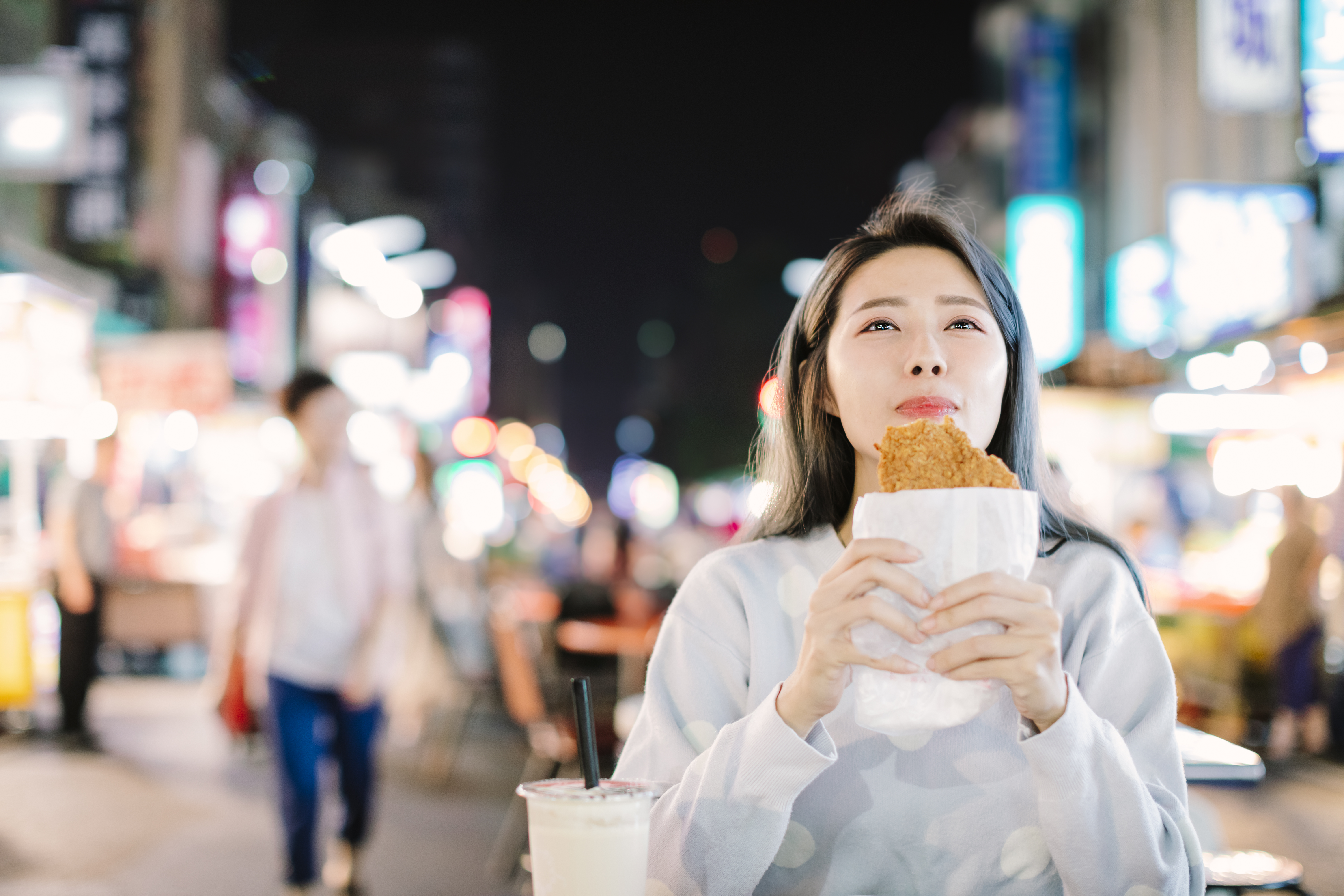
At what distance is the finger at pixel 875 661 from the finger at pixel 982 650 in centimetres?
3

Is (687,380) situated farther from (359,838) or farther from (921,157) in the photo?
(359,838)

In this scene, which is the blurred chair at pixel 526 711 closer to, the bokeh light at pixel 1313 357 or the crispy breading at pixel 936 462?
the crispy breading at pixel 936 462

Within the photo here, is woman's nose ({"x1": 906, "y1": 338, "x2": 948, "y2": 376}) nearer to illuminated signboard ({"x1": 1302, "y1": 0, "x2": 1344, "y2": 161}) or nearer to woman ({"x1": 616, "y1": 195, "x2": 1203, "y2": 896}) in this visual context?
woman ({"x1": 616, "y1": 195, "x2": 1203, "y2": 896})

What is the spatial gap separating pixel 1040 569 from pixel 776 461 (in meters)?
0.54

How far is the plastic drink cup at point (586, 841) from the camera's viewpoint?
128cm

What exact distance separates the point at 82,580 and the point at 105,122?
18.5ft

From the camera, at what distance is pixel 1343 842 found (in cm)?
604

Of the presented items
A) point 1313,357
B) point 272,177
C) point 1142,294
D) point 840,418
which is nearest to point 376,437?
point 272,177

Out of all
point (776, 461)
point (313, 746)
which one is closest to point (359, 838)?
point (313, 746)

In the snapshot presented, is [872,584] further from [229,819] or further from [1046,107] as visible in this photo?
[1046,107]

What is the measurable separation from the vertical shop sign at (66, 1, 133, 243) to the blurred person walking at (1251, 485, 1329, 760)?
12208 millimetres

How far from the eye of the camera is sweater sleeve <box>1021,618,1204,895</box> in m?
1.35

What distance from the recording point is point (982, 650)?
46.4 inches

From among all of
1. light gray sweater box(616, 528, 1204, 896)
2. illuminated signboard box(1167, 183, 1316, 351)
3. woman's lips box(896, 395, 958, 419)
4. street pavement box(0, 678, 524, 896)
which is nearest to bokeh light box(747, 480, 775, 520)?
light gray sweater box(616, 528, 1204, 896)
